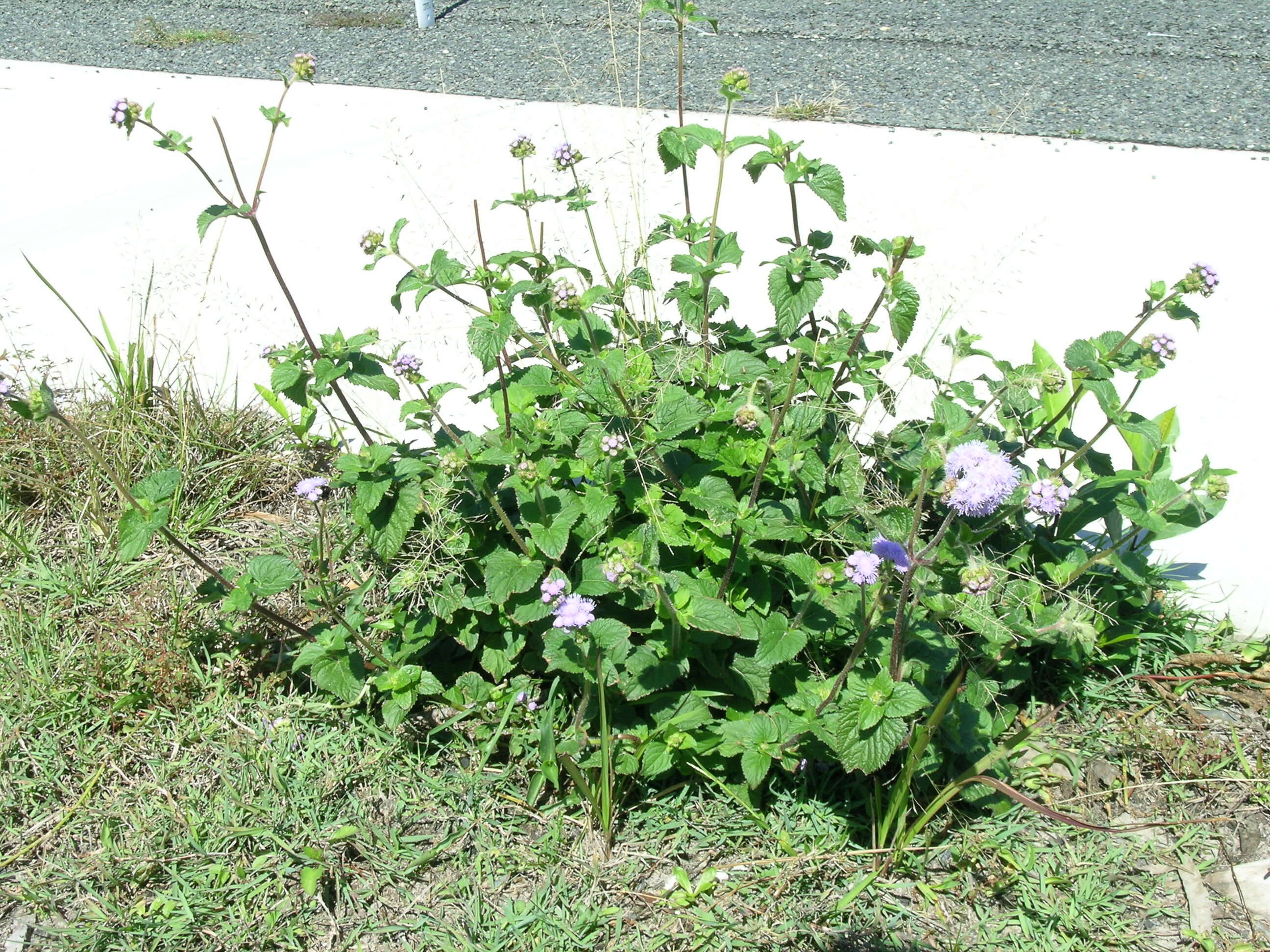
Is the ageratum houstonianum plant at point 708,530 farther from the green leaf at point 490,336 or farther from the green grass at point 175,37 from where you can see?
the green grass at point 175,37

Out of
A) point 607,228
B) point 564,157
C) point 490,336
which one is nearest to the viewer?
point 490,336

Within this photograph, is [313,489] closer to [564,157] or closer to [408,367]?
[408,367]

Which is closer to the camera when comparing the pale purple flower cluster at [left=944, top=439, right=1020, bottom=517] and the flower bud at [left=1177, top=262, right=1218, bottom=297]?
the pale purple flower cluster at [left=944, top=439, right=1020, bottom=517]

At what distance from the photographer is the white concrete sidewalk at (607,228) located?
3082 mm

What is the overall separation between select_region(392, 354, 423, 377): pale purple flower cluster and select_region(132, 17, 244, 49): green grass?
5145 millimetres

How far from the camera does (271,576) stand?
2.06 metres

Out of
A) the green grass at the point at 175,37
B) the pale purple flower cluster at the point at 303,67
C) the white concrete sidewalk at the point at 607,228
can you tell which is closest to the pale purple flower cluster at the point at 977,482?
the white concrete sidewalk at the point at 607,228

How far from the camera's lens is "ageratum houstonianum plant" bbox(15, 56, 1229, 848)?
1.85 metres

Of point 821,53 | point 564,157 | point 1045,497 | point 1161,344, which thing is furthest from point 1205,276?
point 821,53

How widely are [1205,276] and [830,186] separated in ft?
2.22

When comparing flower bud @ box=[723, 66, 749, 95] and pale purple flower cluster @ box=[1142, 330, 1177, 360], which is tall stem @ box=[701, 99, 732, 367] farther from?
pale purple flower cluster @ box=[1142, 330, 1177, 360]

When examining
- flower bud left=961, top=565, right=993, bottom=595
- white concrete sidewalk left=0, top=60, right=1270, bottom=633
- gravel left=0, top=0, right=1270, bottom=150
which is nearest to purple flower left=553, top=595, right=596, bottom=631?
flower bud left=961, top=565, right=993, bottom=595

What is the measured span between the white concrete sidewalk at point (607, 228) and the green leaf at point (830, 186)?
0.70m

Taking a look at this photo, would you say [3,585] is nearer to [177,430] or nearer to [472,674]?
[177,430]
